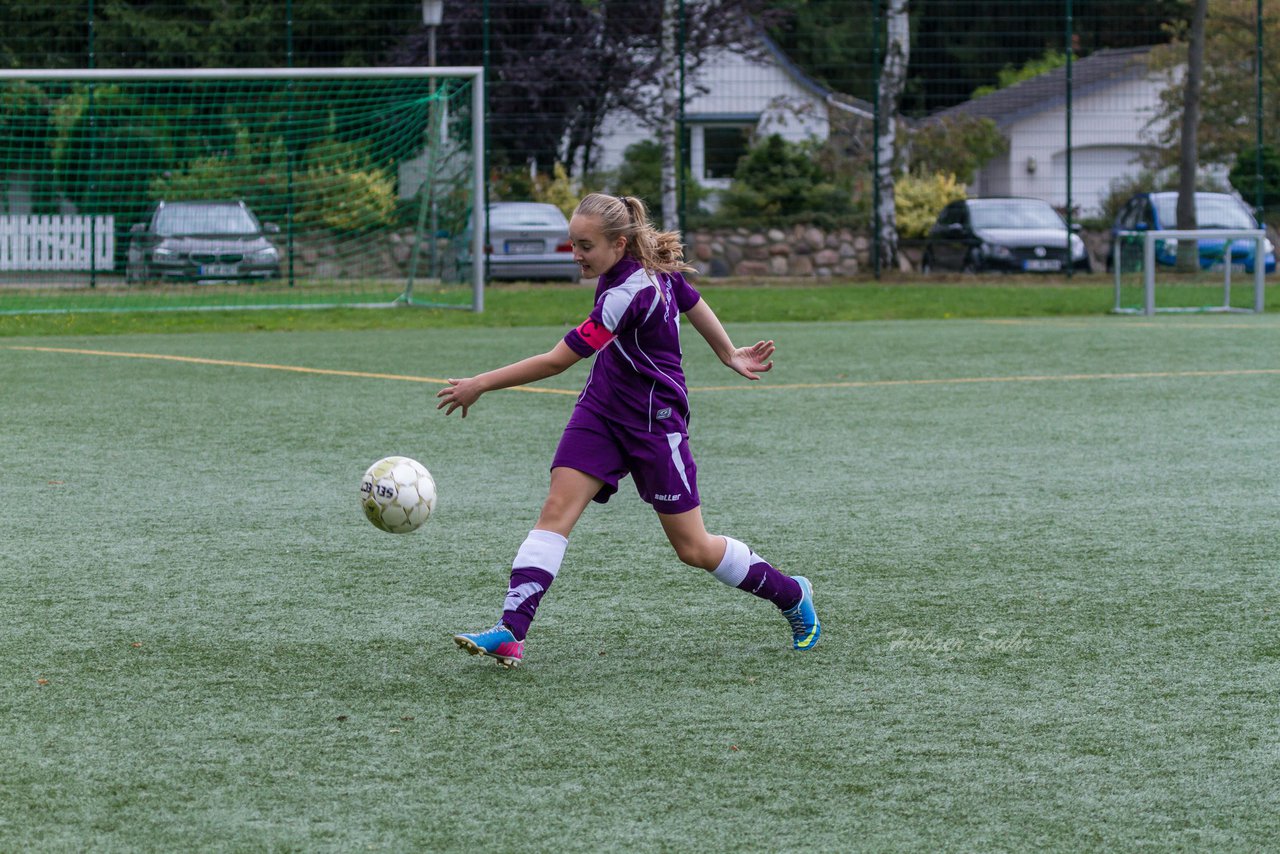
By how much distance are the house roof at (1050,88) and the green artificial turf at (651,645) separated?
22611 millimetres

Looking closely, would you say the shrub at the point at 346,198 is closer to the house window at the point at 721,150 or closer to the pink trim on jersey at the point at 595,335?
the house window at the point at 721,150

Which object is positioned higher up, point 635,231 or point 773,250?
point 773,250

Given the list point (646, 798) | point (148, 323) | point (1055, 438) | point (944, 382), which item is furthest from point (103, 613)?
point (148, 323)

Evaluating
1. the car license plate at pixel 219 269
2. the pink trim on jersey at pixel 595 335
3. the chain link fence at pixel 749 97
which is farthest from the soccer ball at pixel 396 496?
the chain link fence at pixel 749 97

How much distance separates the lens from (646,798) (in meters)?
3.31

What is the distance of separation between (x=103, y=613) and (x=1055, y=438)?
17.3 ft

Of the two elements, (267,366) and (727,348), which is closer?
(727,348)

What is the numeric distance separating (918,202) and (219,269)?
13006mm

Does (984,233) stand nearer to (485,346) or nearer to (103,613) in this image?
(485,346)

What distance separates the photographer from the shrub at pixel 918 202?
27078 millimetres

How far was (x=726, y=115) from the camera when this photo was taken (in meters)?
27.4

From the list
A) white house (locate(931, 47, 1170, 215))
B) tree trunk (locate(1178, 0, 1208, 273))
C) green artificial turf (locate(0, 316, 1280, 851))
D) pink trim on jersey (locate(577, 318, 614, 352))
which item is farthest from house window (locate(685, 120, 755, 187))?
pink trim on jersey (locate(577, 318, 614, 352))

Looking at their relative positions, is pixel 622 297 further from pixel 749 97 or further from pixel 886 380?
pixel 749 97

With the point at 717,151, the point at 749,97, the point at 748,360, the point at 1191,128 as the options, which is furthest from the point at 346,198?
the point at 748,360
